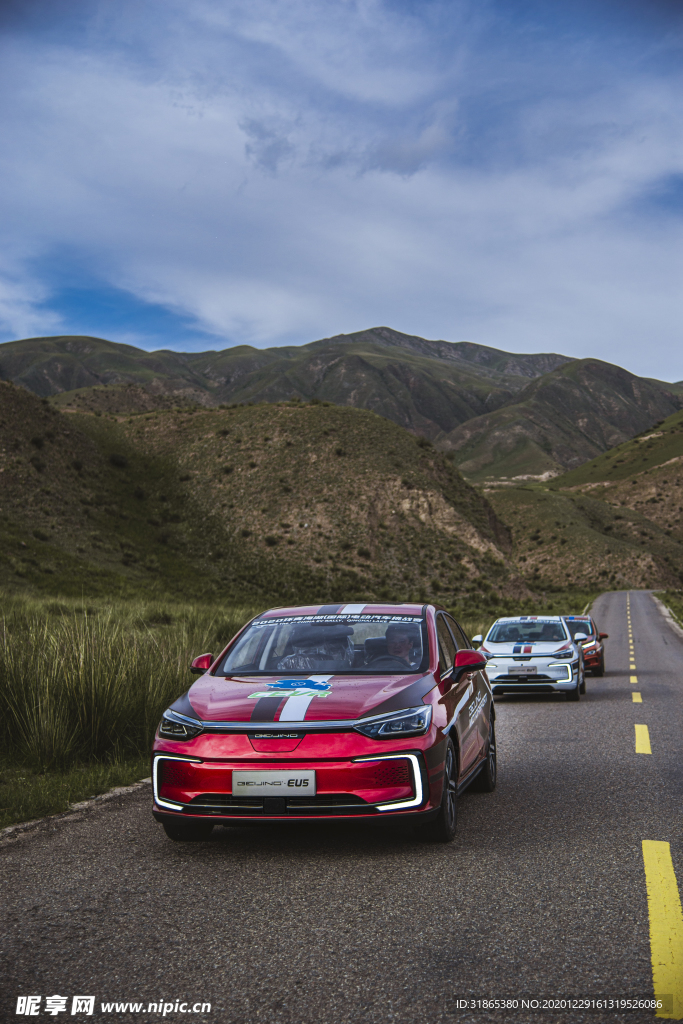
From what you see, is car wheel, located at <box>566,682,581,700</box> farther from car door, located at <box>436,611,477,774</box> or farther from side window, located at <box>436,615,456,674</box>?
car door, located at <box>436,611,477,774</box>

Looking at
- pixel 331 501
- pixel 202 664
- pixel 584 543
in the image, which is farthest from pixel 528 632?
pixel 584 543

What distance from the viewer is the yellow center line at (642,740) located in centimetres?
1009

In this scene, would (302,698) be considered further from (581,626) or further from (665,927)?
(581,626)

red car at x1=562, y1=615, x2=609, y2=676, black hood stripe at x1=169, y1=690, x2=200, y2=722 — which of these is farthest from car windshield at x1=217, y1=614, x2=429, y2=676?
red car at x1=562, y1=615, x2=609, y2=676

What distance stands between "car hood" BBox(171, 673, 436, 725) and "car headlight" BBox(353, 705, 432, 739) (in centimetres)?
6

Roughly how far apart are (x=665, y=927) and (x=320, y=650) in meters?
3.19

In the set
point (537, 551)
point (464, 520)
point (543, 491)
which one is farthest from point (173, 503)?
point (543, 491)

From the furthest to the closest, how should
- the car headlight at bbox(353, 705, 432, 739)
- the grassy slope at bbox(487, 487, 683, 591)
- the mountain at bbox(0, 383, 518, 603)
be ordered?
the grassy slope at bbox(487, 487, 683, 591)
the mountain at bbox(0, 383, 518, 603)
the car headlight at bbox(353, 705, 432, 739)

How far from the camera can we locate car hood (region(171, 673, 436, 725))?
5602 mm

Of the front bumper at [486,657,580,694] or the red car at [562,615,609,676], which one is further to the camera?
the red car at [562,615,609,676]

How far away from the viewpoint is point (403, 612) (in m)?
7.30

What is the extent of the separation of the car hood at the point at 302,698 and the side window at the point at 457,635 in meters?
1.82

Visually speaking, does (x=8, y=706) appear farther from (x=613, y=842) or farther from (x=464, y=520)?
(x=464, y=520)

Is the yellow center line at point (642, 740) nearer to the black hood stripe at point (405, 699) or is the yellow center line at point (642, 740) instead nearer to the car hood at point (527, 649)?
the car hood at point (527, 649)
